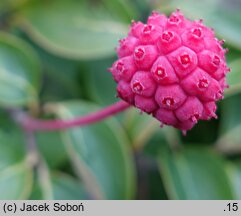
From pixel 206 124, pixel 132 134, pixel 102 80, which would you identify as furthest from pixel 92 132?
pixel 206 124

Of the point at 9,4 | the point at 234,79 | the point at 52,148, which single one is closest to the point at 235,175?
the point at 234,79

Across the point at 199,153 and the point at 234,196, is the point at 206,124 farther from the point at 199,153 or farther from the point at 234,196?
the point at 234,196

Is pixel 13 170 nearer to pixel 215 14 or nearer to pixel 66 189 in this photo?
pixel 66 189

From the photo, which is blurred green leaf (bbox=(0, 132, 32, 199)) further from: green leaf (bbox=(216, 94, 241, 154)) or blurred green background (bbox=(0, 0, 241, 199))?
green leaf (bbox=(216, 94, 241, 154))

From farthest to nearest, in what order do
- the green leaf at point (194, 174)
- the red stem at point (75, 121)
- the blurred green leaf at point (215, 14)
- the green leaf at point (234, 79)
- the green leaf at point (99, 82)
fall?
1. the green leaf at point (99, 82)
2. the blurred green leaf at point (215, 14)
3. the green leaf at point (194, 174)
4. the green leaf at point (234, 79)
5. the red stem at point (75, 121)

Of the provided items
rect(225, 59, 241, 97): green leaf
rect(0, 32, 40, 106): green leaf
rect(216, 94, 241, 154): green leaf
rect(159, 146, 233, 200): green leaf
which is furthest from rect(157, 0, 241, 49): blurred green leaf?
rect(0, 32, 40, 106): green leaf

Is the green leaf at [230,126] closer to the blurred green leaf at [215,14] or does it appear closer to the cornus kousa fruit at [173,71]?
the blurred green leaf at [215,14]

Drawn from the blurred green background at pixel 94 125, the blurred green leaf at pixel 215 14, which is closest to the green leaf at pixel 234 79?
the blurred green background at pixel 94 125
